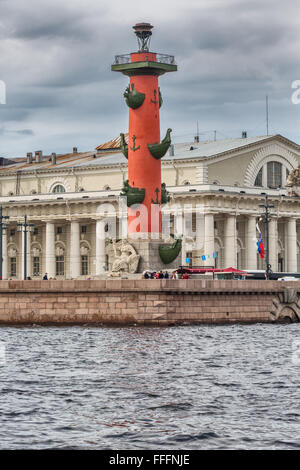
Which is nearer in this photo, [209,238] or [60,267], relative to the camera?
[209,238]

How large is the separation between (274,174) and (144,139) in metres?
32.7

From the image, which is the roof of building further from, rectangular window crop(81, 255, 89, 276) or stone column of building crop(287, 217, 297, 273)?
rectangular window crop(81, 255, 89, 276)

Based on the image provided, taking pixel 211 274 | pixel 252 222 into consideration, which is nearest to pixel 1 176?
pixel 252 222

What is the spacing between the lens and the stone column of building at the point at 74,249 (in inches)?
3216

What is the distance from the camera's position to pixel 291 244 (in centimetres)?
8300

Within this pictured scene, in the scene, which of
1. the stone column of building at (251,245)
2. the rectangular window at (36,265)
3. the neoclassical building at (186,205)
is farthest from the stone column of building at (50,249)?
the stone column of building at (251,245)

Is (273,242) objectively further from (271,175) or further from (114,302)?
(114,302)

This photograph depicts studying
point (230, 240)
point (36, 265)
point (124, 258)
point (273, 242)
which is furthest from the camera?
point (36, 265)

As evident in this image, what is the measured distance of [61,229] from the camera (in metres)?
84.7

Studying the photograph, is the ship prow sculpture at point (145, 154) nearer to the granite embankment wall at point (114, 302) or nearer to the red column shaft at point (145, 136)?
the red column shaft at point (145, 136)

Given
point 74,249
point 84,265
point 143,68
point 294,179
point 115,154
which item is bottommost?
point 84,265

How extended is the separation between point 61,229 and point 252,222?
47.1ft

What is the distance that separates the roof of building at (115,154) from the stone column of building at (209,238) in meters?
5.04

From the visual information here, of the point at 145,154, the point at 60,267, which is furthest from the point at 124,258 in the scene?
the point at 60,267
